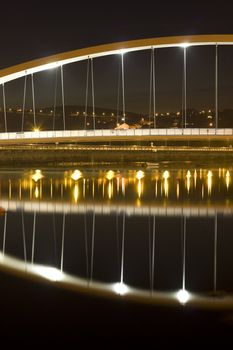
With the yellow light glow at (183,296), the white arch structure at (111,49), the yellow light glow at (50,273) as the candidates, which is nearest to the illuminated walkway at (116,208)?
the yellow light glow at (50,273)

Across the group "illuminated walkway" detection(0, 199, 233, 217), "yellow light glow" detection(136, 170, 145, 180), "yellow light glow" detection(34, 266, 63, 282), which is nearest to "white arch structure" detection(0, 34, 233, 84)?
"yellow light glow" detection(136, 170, 145, 180)

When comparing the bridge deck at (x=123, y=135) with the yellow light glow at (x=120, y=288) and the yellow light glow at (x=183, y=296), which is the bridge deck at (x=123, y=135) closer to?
the yellow light glow at (x=120, y=288)

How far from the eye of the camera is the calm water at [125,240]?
9133mm

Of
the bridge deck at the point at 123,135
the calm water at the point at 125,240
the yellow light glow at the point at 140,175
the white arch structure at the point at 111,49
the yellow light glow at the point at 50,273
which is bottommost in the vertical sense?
the yellow light glow at the point at 50,273

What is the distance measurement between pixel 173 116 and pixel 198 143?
76.8ft

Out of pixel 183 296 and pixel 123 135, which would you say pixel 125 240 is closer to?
pixel 183 296

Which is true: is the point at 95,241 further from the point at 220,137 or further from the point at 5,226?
the point at 220,137

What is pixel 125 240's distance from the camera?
12.7 metres

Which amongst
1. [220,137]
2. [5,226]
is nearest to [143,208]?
[5,226]

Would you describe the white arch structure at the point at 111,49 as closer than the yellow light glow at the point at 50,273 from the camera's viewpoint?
No

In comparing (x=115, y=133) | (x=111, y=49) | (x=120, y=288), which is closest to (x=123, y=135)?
(x=115, y=133)

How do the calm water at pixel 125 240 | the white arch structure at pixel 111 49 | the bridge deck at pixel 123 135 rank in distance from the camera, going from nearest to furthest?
1. the calm water at pixel 125 240
2. the bridge deck at pixel 123 135
3. the white arch structure at pixel 111 49

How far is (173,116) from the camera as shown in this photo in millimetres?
73438

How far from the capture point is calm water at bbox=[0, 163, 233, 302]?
9133 mm
